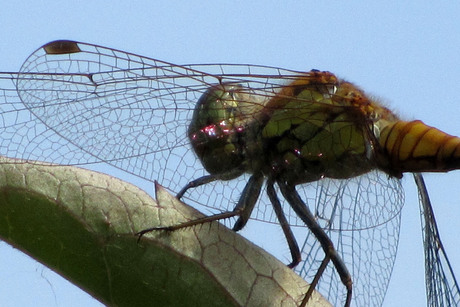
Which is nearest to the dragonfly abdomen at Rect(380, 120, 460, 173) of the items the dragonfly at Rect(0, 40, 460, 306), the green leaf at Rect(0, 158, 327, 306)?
the dragonfly at Rect(0, 40, 460, 306)

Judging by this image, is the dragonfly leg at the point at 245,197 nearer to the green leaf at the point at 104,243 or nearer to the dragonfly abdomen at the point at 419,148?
the dragonfly abdomen at the point at 419,148

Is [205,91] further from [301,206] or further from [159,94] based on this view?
[301,206]

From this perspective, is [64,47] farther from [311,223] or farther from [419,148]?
[419,148]

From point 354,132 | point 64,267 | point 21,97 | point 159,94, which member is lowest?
point 64,267

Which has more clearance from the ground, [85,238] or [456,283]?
[456,283]

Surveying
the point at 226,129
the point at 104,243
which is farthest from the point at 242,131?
the point at 104,243

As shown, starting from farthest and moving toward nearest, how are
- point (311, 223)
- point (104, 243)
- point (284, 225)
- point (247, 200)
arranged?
1. point (284, 225)
2. point (311, 223)
3. point (247, 200)
4. point (104, 243)

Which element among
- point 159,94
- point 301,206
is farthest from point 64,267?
point 301,206
